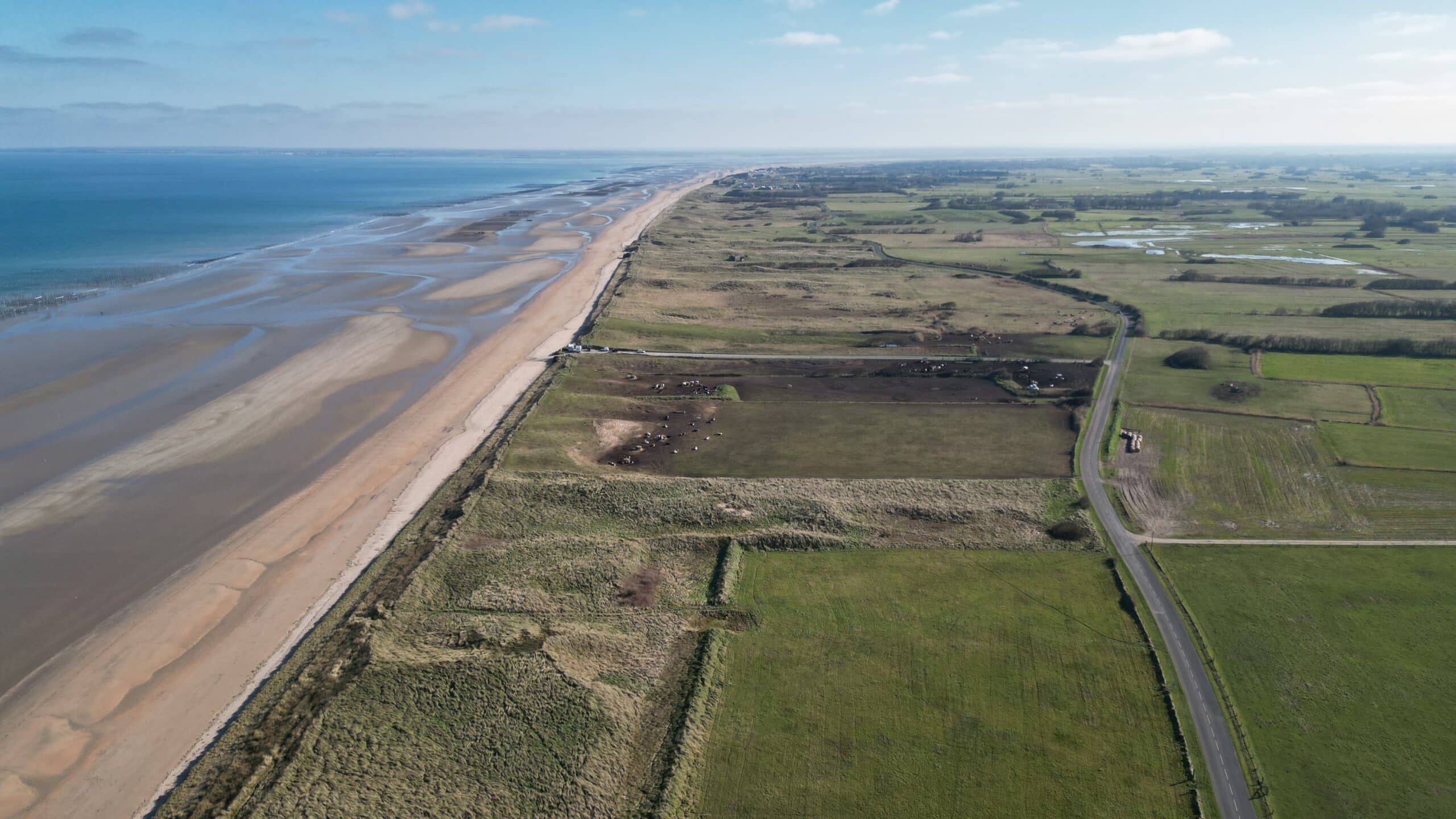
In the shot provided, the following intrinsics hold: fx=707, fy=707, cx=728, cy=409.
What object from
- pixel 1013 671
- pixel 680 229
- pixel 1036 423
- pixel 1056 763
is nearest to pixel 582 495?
pixel 1013 671

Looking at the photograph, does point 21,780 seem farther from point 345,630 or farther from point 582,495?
point 582,495

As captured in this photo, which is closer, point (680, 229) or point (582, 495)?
point (582, 495)

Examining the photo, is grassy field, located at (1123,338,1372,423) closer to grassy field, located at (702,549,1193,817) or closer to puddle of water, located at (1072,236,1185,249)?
grassy field, located at (702,549,1193,817)

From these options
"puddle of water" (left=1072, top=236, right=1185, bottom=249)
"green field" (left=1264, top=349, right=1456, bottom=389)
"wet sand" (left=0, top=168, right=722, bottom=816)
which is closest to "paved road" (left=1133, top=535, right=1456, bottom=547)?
"green field" (left=1264, top=349, right=1456, bottom=389)

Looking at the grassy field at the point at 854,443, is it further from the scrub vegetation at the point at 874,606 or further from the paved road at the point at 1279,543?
the paved road at the point at 1279,543

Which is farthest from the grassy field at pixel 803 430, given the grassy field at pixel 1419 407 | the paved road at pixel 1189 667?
A: the grassy field at pixel 1419 407

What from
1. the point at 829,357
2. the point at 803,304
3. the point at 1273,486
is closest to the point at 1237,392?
the point at 1273,486

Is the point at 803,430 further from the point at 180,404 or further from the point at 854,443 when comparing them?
the point at 180,404
